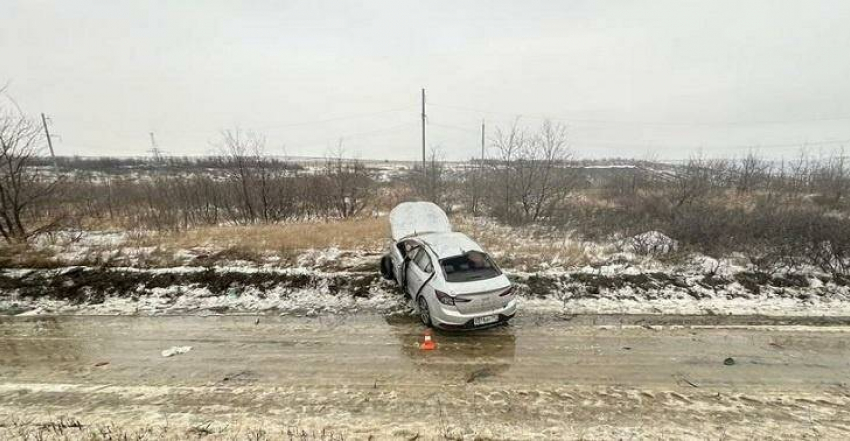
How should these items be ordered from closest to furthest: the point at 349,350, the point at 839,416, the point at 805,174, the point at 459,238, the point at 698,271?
the point at 839,416, the point at 349,350, the point at 459,238, the point at 698,271, the point at 805,174

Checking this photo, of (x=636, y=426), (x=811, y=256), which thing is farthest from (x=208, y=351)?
(x=811, y=256)

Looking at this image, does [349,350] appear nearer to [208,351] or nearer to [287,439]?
[287,439]

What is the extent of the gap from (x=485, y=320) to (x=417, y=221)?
14.7ft

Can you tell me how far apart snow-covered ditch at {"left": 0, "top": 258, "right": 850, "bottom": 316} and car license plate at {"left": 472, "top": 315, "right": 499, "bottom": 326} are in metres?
1.45

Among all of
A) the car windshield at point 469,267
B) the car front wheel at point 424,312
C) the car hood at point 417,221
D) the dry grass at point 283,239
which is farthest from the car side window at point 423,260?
the dry grass at point 283,239

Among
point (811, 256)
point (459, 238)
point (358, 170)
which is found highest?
point (358, 170)

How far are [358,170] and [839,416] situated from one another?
21133 millimetres

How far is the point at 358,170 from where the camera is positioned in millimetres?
22016

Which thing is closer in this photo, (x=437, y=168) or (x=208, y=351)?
(x=208, y=351)

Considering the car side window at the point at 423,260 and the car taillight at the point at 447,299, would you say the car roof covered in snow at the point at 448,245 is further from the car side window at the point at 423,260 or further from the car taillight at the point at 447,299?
the car taillight at the point at 447,299

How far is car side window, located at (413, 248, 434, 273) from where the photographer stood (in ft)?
20.4

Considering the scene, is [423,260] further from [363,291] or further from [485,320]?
[363,291]

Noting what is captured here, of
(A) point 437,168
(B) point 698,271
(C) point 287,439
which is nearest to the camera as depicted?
(C) point 287,439

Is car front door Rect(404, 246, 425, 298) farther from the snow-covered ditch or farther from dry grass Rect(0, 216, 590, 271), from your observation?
dry grass Rect(0, 216, 590, 271)
